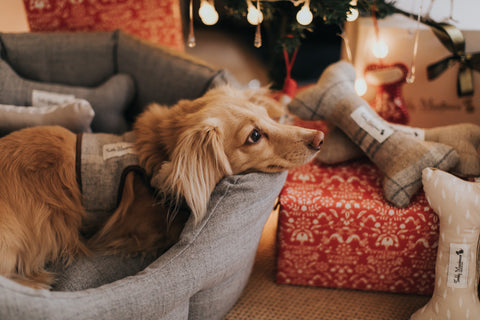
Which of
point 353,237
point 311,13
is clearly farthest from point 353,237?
point 311,13

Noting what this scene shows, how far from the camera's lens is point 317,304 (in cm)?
153

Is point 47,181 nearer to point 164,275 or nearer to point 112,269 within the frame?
point 112,269

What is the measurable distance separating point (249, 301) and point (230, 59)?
265 centimetres

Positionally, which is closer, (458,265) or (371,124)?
(458,265)

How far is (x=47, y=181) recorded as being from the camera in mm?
1271

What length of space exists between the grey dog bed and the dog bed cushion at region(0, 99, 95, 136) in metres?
0.27

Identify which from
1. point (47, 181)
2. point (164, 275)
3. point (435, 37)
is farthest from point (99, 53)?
point (435, 37)

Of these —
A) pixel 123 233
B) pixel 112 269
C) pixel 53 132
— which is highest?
pixel 53 132

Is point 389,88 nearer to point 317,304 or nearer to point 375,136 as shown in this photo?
point 375,136

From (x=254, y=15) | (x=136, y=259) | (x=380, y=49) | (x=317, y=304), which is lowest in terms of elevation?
(x=317, y=304)

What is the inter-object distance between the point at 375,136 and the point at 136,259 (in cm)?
105

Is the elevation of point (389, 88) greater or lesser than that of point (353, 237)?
greater

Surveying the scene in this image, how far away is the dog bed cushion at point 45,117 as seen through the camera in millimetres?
1556

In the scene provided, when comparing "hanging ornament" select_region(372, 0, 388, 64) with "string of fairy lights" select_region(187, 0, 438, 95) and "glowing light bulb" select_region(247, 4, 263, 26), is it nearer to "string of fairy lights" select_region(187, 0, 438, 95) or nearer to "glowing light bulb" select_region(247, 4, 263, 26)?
"string of fairy lights" select_region(187, 0, 438, 95)
